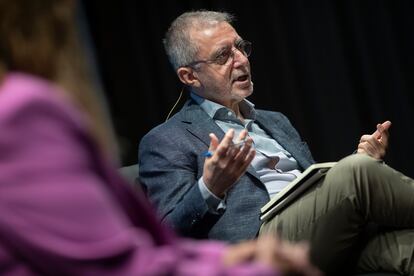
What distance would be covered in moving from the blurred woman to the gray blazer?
1.00 m

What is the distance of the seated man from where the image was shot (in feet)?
5.38

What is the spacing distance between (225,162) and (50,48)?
3.11ft

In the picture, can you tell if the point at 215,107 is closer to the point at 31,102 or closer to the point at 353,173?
the point at 353,173

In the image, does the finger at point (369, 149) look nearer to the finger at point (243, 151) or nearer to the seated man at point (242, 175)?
the seated man at point (242, 175)

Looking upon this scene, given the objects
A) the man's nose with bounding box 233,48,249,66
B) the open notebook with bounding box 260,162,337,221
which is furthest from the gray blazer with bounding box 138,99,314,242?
the man's nose with bounding box 233,48,249,66

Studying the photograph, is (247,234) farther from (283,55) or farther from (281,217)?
(283,55)

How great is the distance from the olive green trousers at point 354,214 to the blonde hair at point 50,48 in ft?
3.29

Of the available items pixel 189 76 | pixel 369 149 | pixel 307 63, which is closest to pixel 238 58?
pixel 189 76

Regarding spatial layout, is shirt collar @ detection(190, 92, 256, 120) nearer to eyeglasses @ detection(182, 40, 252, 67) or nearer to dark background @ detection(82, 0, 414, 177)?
eyeglasses @ detection(182, 40, 252, 67)

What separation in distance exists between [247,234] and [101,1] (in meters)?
1.49

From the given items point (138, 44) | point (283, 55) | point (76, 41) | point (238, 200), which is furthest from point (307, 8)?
point (76, 41)

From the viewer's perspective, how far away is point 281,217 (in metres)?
1.77

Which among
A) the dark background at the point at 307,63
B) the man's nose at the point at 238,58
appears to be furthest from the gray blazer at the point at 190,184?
the dark background at the point at 307,63

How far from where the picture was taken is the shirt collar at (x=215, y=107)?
2.17m
